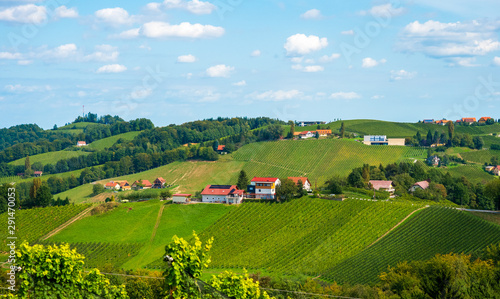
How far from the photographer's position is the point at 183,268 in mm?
17312

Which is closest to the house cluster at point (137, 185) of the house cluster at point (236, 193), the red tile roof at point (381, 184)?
the house cluster at point (236, 193)

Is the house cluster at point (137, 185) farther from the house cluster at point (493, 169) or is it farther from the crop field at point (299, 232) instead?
the house cluster at point (493, 169)

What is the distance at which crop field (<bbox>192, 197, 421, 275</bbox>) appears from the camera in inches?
2318

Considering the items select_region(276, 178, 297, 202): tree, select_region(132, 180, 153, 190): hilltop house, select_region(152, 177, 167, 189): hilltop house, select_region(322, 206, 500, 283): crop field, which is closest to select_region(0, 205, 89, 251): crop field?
select_region(152, 177, 167, 189): hilltop house

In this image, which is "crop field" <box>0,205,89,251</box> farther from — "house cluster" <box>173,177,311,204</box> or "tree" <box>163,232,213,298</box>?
"tree" <box>163,232,213,298</box>

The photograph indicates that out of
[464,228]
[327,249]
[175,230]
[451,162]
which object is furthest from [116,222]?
[451,162]

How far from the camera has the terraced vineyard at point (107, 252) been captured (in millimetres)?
63919

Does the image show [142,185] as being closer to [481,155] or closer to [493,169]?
[493,169]

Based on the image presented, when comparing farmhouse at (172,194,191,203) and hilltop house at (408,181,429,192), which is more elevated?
hilltop house at (408,181,429,192)

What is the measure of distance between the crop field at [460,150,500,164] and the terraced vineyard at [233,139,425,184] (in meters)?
10.1

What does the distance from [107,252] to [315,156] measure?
209 ft

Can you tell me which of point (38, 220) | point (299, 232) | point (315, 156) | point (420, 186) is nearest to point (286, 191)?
point (299, 232)

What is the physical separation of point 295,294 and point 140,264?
29276mm

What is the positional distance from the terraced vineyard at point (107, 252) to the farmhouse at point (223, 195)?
14943 millimetres
